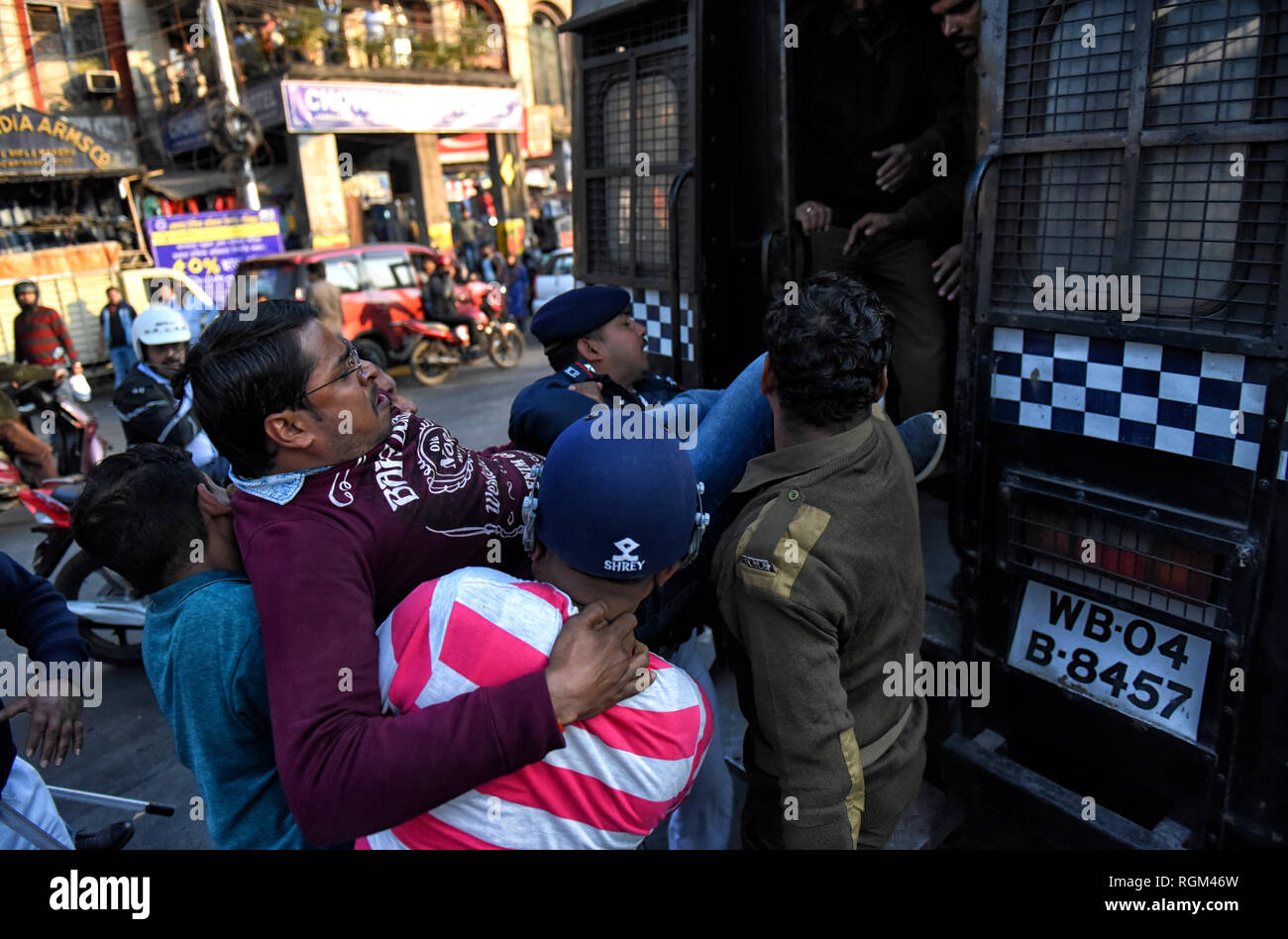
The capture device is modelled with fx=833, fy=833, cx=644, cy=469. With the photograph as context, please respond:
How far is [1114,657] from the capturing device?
2.21 metres

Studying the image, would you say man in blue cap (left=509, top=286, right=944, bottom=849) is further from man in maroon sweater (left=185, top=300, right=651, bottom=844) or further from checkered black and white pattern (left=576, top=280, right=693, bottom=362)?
checkered black and white pattern (left=576, top=280, right=693, bottom=362)

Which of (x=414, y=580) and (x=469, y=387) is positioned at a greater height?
(x=414, y=580)

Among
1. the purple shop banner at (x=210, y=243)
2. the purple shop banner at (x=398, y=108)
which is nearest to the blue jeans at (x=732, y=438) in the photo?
the purple shop banner at (x=210, y=243)

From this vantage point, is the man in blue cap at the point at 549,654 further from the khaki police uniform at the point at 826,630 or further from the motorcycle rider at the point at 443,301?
the motorcycle rider at the point at 443,301

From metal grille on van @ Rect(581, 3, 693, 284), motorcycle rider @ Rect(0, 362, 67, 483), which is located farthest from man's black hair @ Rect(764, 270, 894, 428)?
motorcycle rider @ Rect(0, 362, 67, 483)

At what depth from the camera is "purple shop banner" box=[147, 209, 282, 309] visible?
44.3 ft

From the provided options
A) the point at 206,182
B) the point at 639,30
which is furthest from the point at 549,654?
the point at 206,182

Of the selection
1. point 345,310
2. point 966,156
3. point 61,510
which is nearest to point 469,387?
point 345,310

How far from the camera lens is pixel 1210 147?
6.14ft

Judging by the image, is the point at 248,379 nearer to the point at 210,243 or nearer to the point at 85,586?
the point at 85,586

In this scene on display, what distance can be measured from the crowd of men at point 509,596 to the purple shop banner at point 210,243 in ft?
44.1

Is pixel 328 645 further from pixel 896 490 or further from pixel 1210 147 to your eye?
pixel 1210 147
